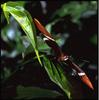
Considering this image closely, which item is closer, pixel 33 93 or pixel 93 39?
pixel 33 93

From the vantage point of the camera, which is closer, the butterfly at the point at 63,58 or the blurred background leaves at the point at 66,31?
the butterfly at the point at 63,58

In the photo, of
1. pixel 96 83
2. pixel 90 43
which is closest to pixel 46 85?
pixel 96 83

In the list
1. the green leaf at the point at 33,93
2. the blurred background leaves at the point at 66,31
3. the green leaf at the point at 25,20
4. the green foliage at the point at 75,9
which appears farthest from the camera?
the green foliage at the point at 75,9

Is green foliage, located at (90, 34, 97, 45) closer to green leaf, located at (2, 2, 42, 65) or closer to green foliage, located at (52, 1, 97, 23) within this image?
green foliage, located at (52, 1, 97, 23)

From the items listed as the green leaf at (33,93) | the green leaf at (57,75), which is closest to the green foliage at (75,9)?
the green leaf at (33,93)

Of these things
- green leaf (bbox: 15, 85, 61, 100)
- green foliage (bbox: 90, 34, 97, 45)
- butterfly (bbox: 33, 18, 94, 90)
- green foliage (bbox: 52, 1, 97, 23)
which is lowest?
green leaf (bbox: 15, 85, 61, 100)

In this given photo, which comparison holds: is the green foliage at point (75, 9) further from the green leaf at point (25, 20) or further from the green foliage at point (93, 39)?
the green leaf at point (25, 20)

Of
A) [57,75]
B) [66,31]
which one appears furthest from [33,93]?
[66,31]

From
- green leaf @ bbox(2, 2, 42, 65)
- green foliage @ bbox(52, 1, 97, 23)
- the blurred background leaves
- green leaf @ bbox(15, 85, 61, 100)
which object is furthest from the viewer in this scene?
green foliage @ bbox(52, 1, 97, 23)

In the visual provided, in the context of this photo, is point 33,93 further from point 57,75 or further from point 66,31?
point 66,31

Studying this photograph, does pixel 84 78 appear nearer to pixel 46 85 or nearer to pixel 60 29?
pixel 46 85

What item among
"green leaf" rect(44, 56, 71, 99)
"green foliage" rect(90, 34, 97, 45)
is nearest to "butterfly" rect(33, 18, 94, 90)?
"green leaf" rect(44, 56, 71, 99)

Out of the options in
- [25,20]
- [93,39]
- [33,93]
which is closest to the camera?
[25,20]
